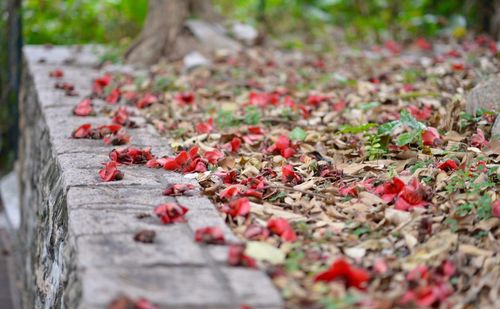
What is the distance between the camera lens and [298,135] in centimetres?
317

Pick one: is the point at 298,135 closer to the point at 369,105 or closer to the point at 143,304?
the point at 369,105

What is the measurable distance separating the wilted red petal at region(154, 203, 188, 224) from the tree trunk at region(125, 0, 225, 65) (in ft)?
10.3

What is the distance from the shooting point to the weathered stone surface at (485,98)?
3.23 meters

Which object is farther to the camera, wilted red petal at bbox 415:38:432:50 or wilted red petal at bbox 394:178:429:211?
wilted red petal at bbox 415:38:432:50

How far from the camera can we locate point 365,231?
216 centimetres

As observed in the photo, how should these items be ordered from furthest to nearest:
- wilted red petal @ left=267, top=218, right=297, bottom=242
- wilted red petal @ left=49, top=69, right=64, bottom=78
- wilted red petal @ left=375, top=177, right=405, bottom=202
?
wilted red petal @ left=49, top=69, right=64, bottom=78 < wilted red petal @ left=375, top=177, right=405, bottom=202 < wilted red petal @ left=267, top=218, right=297, bottom=242

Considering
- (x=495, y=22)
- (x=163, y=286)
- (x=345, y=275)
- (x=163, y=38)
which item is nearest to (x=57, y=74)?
(x=163, y=38)

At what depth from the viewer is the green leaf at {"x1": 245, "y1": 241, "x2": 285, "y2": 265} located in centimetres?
189

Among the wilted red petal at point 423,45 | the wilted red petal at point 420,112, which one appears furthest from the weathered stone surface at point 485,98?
the wilted red petal at point 423,45

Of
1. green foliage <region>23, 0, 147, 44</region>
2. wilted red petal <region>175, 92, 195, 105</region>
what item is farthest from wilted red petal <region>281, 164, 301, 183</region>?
green foliage <region>23, 0, 147, 44</region>

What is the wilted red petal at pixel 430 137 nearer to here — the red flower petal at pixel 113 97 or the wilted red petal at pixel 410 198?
the wilted red petal at pixel 410 198

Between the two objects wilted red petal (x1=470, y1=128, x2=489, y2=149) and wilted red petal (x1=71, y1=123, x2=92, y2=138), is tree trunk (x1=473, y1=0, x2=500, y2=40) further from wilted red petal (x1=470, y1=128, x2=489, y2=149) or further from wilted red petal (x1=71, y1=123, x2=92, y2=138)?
wilted red petal (x1=71, y1=123, x2=92, y2=138)

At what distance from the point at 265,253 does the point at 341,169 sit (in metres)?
0.90

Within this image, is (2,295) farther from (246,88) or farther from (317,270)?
(317,270)
